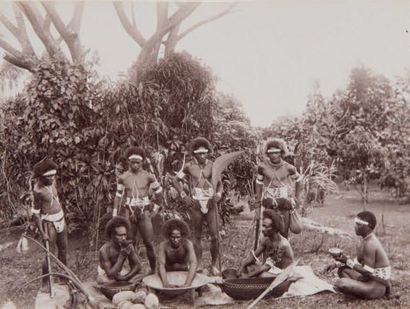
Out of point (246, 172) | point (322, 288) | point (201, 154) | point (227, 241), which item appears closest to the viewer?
point (322, 288)

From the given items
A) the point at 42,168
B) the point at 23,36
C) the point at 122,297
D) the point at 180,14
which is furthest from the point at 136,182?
the point at 23,36

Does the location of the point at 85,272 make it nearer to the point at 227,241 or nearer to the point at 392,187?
the point at 227,241

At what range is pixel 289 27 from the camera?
6.99 metres

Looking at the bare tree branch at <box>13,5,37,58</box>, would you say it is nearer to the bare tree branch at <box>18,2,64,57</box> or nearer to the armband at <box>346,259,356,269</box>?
the bare tree branch at <box>18,2,64,57</box>

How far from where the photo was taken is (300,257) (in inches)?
279

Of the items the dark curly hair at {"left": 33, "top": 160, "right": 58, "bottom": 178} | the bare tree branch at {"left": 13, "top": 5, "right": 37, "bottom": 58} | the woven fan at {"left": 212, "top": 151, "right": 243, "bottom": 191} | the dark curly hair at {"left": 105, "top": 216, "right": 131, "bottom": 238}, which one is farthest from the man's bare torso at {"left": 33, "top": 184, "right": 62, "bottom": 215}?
the bare tree branch at {"left": 13, "top": 5, "right": 37, "bottom": 58}

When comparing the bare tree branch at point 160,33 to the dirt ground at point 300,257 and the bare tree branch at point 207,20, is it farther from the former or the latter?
the dirt ground at point 300,257

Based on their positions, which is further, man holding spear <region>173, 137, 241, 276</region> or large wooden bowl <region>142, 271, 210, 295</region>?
man holding spear <region>173, 137, 241, 276</region>

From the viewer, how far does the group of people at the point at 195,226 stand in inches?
205

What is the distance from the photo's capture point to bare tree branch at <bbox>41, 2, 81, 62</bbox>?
773 cm

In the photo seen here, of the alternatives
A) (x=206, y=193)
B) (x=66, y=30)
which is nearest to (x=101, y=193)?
(x=206, y=193)

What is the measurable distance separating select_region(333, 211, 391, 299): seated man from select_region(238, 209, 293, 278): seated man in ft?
2.62

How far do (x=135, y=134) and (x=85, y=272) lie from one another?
2.10 m

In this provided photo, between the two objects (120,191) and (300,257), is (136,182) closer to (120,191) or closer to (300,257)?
(120,191)
